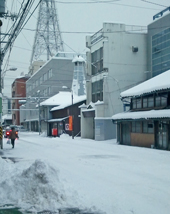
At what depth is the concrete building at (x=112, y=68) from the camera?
131 feet

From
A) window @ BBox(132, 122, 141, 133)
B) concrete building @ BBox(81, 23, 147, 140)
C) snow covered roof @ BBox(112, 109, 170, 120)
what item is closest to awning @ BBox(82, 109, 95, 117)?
concrete building @ BBox(81, 23, 147, 140)

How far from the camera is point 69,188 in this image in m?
9.41

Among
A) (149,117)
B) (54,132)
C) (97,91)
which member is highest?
(97,91)

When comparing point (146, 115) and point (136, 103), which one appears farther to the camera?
point (136, 103)

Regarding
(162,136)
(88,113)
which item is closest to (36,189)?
(162,136)

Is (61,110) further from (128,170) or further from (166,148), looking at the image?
(128,170)

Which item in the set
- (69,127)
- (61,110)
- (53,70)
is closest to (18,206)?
(69,127)

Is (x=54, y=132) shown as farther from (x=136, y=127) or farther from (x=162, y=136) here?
(x=162, y=136)

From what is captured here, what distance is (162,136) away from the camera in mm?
26734

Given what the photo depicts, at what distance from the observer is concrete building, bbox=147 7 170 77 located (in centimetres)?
3903

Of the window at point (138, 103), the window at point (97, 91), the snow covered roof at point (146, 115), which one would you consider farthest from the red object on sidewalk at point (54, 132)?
the window at point (138, 103)

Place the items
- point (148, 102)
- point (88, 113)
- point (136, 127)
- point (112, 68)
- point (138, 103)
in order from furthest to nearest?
1. point (88, 113)
2. point (112, 68)
3. point (138, 103)
4. point (136, 127)
5. point (148, 102)

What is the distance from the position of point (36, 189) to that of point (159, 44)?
1351 inches

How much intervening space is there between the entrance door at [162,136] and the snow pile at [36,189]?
1771 cm
